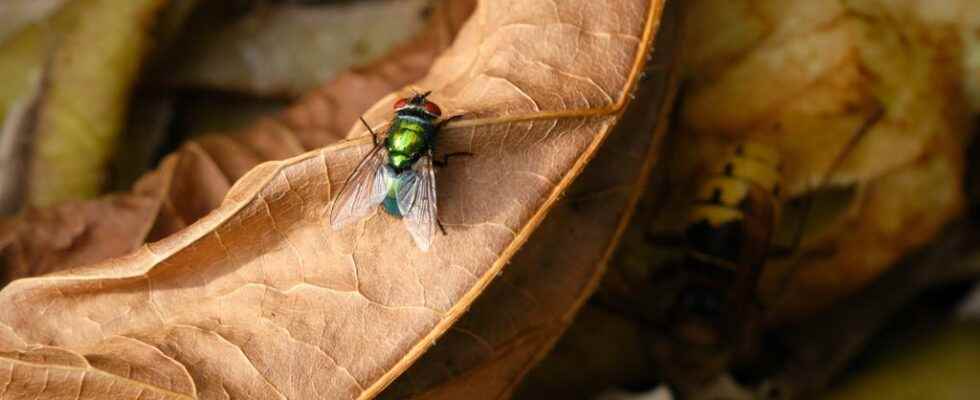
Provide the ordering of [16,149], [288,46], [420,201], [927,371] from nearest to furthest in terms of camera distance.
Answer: [420,201]
[16,149]
[927,371]
[288,46]

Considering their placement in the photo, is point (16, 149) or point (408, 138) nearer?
point (408, 138)

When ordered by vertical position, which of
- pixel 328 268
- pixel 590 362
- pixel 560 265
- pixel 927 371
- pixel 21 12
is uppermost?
pixel 21 12

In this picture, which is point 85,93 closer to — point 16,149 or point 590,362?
point 16,149

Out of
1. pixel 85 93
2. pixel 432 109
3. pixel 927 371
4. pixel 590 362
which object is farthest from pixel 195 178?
pixel 927 371

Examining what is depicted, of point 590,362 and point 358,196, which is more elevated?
point 358,196

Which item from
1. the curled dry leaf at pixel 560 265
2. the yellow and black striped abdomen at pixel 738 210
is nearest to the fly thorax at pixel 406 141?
the curled dry leaf at pixel 560 265

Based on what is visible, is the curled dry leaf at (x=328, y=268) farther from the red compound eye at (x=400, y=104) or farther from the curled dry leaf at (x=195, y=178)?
the curled dry leaf at (x=195, y=178)

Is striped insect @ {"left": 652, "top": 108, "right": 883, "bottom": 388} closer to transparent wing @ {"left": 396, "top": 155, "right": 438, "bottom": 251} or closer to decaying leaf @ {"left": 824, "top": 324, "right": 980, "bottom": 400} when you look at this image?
decaying leaf @ {"left": 824, "top": 324, "right": 980, "bottom": 400}
